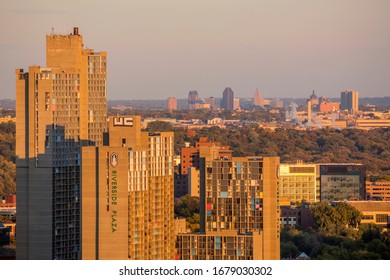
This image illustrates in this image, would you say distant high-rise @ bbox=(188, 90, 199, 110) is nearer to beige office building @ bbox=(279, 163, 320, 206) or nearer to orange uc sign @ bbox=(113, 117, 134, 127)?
beige office building @ bbox=(279, 163, 320, 206)

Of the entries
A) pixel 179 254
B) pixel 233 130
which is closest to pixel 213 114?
pixel 233 130

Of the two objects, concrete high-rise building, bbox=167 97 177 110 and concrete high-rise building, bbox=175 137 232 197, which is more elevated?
concrete high-rise building, bbox=167 97 177 110

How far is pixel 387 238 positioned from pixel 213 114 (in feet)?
276

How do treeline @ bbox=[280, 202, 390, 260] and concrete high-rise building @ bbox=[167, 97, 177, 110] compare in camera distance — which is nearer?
treeline @ bbox=[280, 202, 390, 260]

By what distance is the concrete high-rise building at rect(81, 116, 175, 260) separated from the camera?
34.3m

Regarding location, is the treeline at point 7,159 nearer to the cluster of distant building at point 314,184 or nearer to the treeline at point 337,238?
the cluster of distant building at point 314,184

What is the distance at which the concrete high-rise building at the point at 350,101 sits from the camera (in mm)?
121688

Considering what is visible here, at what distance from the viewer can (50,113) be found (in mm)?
44406

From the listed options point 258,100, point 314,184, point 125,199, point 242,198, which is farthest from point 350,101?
point 125,199

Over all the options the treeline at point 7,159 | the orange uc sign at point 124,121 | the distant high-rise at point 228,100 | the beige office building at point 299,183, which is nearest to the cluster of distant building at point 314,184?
the beige office building at point 299,183

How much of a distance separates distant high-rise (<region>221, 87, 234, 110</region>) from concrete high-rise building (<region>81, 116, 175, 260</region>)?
3396 inches

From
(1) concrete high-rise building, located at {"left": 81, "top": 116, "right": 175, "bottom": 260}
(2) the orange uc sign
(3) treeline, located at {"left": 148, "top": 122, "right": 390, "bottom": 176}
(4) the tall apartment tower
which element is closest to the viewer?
(1) concrete high-rise building, located at {"left": 81, "top": 116, "right": 175, "bottom": 260}

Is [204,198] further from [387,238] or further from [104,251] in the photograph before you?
[104,251]

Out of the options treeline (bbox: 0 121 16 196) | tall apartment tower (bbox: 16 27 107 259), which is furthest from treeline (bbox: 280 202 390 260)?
treeline (bbox: 0 121 16 196)
